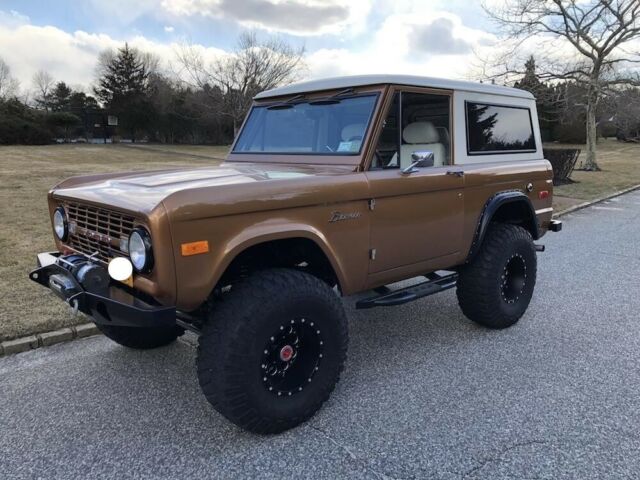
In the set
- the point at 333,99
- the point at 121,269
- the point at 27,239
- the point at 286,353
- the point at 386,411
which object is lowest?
the point at 386,411

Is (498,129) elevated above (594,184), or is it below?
above

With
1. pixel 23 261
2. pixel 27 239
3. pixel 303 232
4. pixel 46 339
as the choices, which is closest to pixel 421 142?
pixel 303 232

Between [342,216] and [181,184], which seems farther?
[342,216]

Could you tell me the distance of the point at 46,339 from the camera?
3967 millimetres

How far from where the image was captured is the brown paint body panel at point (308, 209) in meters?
2.44

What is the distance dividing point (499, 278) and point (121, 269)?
9.58ft

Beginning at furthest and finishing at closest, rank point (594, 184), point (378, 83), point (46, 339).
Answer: point (594, 184) < point (46, 339) < point (378, 83)

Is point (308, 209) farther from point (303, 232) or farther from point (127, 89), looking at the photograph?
point (127, 89)

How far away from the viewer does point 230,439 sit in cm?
279

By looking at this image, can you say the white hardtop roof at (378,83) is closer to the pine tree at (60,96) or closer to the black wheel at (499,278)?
the black wheel at (499,278)

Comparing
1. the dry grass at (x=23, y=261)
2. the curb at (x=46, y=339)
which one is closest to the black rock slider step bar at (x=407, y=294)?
the curb at (x=46, y=339)

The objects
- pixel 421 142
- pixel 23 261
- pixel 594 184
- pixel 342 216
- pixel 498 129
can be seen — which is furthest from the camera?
pixel 594 184

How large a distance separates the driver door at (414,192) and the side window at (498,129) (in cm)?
31

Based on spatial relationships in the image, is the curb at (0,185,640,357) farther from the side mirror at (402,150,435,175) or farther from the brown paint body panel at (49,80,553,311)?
the side mirror at (402,150,435,175)
